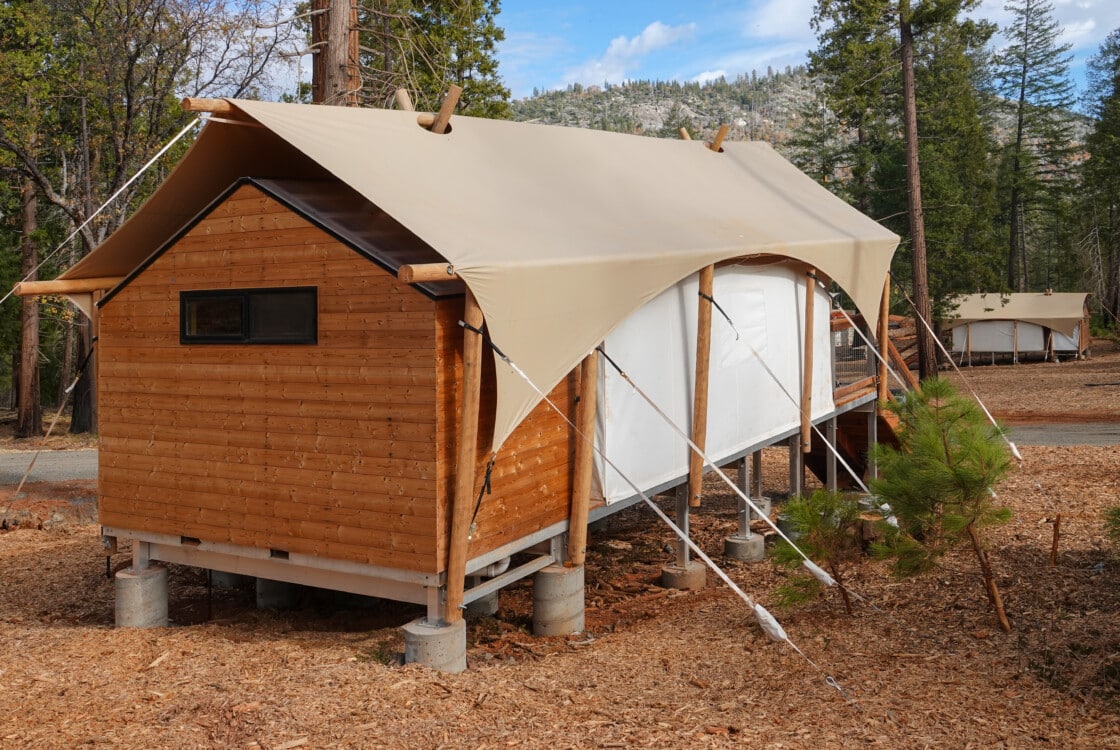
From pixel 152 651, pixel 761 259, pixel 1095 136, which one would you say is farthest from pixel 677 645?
pixel 1095 136

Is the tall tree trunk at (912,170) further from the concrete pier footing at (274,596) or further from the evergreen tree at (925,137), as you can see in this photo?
the concrete pier footing at (274,596)

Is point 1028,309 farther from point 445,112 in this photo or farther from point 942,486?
point 445,112

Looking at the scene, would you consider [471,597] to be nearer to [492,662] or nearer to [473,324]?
[492,662]

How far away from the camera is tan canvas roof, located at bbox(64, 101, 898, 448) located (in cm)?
637

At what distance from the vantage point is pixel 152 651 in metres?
6.95

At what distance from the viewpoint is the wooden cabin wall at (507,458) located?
21.4 feet

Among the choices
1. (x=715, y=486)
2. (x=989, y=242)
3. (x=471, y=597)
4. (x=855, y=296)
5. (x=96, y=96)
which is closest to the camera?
(x=471, y=597)

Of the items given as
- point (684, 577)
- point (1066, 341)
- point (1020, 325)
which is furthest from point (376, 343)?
point (1066, 341)

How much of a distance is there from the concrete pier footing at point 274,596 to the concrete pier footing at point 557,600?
2.43 meters

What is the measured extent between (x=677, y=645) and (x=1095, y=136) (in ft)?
139

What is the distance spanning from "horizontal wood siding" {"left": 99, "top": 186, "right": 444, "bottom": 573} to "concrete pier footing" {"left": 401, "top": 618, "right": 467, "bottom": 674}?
1.36 feet

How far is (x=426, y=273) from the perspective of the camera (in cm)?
576

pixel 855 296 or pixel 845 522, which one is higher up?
pixel 855 296

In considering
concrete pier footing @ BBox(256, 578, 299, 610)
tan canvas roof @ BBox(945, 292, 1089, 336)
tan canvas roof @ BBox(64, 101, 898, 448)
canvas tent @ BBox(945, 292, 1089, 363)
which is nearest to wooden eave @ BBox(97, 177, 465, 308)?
tan canvas roof @ BBox(64, 101, 898, 448)
